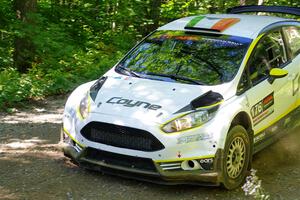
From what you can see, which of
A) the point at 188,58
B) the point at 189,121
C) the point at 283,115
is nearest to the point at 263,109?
the point at 283,115

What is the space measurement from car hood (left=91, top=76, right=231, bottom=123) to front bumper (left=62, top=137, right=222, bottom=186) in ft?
1.54

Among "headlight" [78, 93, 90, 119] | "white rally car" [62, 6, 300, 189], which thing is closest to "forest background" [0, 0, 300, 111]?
"headlight" [78, 93, 90, 119]

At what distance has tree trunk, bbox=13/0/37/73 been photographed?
42.9 feet

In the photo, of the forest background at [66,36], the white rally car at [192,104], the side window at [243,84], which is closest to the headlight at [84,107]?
the white rally car at [192,104]

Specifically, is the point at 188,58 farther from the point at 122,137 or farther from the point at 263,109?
the point at 122,137

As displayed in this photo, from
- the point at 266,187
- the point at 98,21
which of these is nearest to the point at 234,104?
the point at 266,187

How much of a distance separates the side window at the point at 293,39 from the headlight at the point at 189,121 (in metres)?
2.34

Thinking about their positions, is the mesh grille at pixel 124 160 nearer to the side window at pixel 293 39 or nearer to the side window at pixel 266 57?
the side window at pixel 266 57

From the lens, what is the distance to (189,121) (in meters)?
5.23

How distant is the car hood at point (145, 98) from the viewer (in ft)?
17.4

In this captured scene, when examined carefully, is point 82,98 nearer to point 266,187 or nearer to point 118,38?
point 266,187

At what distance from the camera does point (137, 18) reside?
1962cm

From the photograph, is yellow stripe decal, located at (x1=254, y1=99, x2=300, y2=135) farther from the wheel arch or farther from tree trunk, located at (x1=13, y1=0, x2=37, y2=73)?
tree trunk, located at (x1=13, y1=0, x2=37, y2=73)

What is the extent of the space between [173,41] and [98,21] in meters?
13.0
